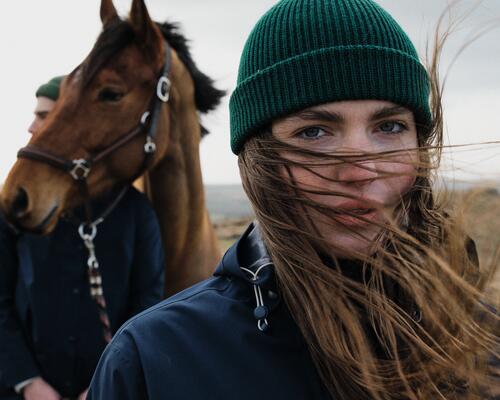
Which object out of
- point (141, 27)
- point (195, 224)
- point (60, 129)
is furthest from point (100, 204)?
point (141, 27)

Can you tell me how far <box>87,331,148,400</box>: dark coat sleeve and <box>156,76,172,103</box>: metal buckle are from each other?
2038 mm

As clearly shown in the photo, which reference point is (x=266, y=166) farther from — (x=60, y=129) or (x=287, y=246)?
(x=60, y=129)

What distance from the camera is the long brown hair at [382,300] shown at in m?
0.99

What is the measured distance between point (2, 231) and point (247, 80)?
1630 millimetres

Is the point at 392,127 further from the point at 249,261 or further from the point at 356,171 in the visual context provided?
the point at 249,261

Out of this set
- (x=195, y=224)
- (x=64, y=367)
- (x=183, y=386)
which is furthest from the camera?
(x=195, y=224)

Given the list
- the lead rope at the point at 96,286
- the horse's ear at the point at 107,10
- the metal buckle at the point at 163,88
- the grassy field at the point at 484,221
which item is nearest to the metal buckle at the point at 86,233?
the lead rope at the point at 96,286

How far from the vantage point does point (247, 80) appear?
51.3 inches

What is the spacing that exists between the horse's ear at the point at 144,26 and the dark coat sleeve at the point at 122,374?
215 centimetres

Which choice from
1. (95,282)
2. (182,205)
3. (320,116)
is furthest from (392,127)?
(182,205)

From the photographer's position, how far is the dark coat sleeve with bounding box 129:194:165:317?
2553mm

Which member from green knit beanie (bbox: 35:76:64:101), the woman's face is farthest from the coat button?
green knit beanie (bbox: 35:76:64:101)

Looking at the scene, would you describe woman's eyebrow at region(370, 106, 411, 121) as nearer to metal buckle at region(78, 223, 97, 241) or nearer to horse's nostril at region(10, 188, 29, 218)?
metal buckle at region(78, 223, 97, 241)

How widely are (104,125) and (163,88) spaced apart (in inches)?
16.1
